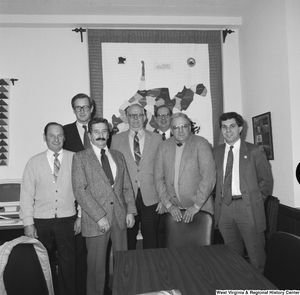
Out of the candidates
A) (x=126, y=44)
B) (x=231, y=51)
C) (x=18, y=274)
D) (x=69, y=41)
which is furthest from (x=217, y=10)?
(x=18, y=274)

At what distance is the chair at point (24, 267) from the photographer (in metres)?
1.19

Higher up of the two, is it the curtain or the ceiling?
the ceiling

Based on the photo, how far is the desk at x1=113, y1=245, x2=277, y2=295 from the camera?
48.4 inches

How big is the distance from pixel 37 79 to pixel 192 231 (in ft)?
10.0

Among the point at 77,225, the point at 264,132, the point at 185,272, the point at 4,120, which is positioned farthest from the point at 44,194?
the point at 264,132

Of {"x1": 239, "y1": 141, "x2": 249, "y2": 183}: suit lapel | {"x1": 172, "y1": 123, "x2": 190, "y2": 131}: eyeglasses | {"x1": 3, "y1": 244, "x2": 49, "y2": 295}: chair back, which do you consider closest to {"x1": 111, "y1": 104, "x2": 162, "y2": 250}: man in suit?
{"x1": 172, "y1": 123, "x2": 190, "y2": 131}: eyeglasses

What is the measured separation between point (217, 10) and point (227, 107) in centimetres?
131

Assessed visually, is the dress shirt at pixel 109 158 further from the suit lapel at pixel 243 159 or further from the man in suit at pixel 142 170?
the suit lapel at pixel 243 159

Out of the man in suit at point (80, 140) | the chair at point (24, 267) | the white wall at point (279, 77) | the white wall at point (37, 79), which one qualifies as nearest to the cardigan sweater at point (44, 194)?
the man in suit at point (80, 140)

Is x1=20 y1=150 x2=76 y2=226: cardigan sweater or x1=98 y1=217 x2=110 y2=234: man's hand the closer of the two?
x1=98 y1=217 x2=110 y2=234: man's hand

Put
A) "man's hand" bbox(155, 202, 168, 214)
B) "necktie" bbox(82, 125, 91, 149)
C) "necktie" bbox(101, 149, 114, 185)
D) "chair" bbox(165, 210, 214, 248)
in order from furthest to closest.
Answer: "necktie" bbox(82, 125, 91, 149), "man's hand" bbox(155, 202, 168, 214), "necktie" bbox(101, 149, 114, 185), "chair" bbox(165, 210, 214, 248)

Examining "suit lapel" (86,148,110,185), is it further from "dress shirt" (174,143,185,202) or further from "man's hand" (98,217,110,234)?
"dress shirt" (174,143,185,202)

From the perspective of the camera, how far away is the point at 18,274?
48.1 inches

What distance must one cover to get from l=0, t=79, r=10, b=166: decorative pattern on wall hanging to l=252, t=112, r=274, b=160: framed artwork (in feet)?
10.7
